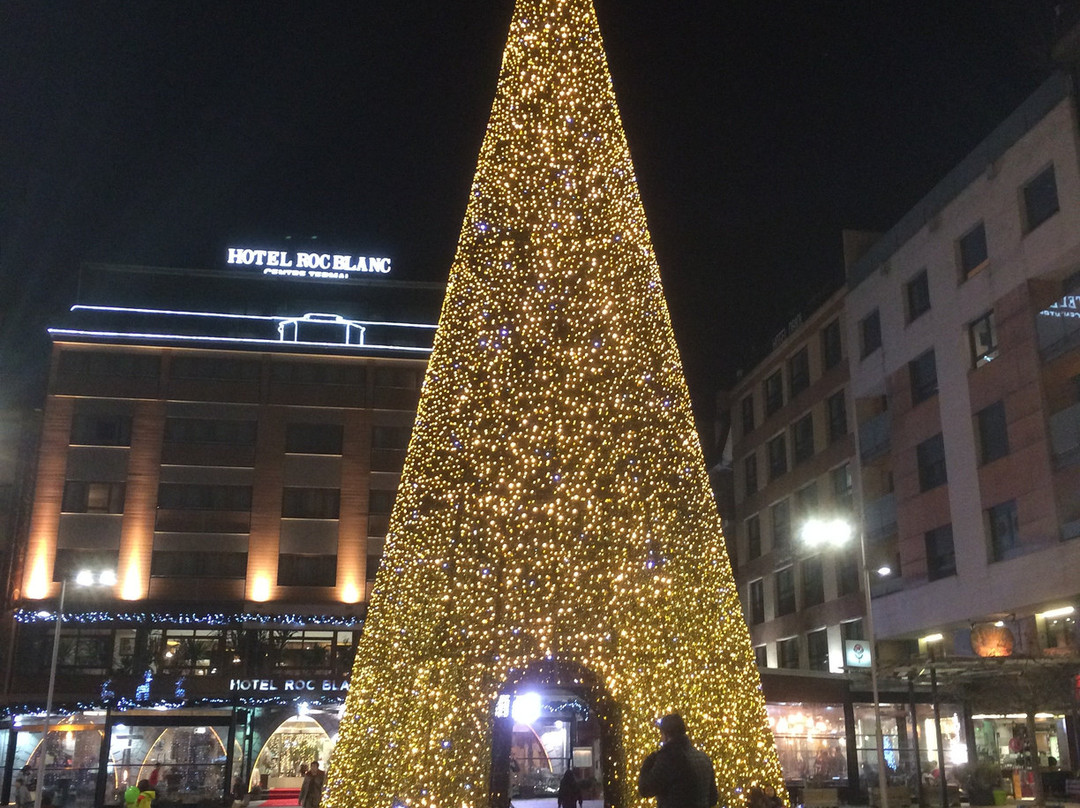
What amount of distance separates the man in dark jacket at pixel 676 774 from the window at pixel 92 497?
4515cm

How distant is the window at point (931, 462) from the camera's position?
32644 millimetres

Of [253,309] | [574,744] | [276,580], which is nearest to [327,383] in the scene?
[253,309]

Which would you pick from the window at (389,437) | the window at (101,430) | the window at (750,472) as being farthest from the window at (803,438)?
the window at (101,430)

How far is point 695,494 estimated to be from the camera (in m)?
11.4

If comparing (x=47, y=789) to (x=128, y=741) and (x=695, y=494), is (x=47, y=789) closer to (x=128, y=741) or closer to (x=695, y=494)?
(x=128, y=741)

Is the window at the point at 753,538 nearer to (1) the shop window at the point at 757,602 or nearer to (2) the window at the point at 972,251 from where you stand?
(1) the shop window at the point at 757,602

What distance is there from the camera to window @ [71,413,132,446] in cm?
4794

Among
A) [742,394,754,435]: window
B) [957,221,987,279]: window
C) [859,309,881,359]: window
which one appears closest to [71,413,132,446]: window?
[742,394,754,435]: window

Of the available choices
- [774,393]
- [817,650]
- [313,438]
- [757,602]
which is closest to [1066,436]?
[817,650]

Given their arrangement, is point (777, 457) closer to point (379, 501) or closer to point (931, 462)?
point (931, 462)

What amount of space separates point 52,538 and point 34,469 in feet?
11.5

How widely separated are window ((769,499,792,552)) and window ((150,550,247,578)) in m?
23.8

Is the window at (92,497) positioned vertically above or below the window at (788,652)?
above

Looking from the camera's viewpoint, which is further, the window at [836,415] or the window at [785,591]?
the window at [785,591]
